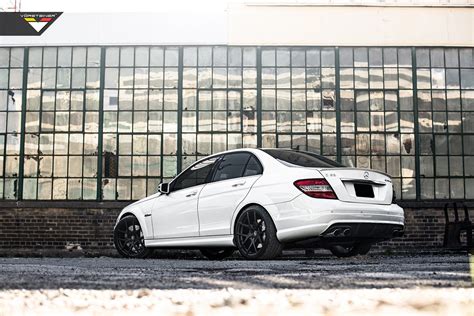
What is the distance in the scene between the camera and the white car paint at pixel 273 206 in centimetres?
686

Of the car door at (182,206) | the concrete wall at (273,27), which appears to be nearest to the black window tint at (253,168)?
the car door at (182,206)

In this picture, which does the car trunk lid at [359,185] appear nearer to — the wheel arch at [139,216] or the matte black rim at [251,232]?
the matte black rim at [251,232]

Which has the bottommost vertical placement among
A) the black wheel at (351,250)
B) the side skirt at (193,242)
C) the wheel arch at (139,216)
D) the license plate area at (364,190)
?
the black wheel at (351,250)

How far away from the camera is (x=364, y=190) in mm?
7262

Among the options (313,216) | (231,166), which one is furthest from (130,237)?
(313,216)

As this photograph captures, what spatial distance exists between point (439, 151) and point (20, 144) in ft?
28.6

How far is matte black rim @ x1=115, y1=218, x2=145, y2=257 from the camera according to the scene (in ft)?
29.6

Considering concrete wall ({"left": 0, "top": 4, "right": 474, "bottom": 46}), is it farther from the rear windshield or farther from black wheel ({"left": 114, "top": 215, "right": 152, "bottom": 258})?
the rear windshield

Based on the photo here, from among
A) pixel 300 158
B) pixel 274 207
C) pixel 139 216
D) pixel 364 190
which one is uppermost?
pixel 300 158

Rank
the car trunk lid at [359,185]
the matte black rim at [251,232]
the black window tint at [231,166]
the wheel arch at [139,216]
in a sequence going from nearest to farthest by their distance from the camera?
1. the car trunk lid at [359,185]
2. the matte black rim at [251,232]
3. the black window tint at [231,166]
4. the wheel arch at [139,216]

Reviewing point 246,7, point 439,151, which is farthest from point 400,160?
point 246,7

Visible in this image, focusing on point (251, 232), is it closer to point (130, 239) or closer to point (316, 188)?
point (316, 188)

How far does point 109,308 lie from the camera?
8.63ft

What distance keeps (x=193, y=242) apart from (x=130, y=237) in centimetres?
147
